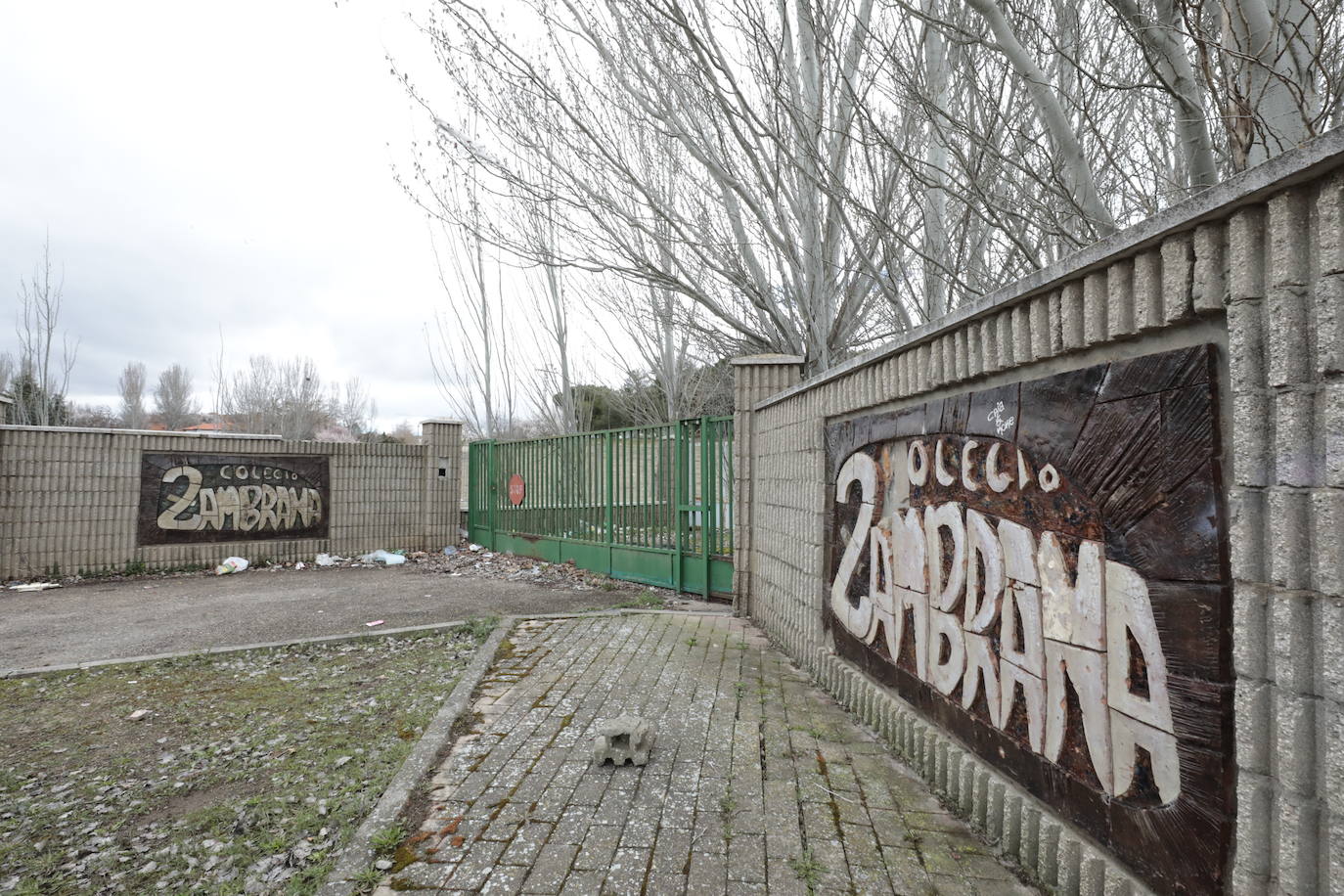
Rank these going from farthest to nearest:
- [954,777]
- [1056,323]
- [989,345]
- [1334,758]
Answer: [954,777] < [989,345] < [1056,323] < [1334,758]

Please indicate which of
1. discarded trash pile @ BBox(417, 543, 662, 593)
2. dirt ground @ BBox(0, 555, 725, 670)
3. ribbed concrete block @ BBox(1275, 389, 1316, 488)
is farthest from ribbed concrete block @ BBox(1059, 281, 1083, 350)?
discarded trash pile @ BBox(417, 543, 662, 593)

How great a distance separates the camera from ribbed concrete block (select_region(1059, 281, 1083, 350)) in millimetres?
2086

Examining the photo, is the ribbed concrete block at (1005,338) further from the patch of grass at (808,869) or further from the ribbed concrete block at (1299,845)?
the patch of grass at (808,869)

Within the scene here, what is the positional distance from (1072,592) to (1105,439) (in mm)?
499

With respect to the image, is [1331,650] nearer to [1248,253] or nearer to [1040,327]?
[1248,253]

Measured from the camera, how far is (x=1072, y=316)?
2.10m

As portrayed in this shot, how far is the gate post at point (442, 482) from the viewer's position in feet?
39.1

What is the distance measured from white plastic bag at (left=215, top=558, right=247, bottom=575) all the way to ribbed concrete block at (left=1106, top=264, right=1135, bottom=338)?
452 inches

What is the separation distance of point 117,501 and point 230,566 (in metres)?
1.71

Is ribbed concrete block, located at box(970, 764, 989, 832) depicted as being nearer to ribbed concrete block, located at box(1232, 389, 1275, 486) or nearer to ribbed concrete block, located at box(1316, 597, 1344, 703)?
ribbed concrete block, located at box(1316, 597, 1344, 703)

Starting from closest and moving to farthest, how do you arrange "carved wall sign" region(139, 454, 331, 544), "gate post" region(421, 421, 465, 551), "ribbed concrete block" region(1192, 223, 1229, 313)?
"ribbed concrete block" region(1192, 223, 1229, 313) < "carved wall sign" region(139, 454, 331, 544) < "gate post" region(421, 421, 465, 551)

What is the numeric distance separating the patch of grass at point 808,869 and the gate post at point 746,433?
4.00m

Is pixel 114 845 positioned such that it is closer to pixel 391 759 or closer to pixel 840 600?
pixel 391 759

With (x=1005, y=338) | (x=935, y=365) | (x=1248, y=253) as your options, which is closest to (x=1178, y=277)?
(x=1248, y=253)
